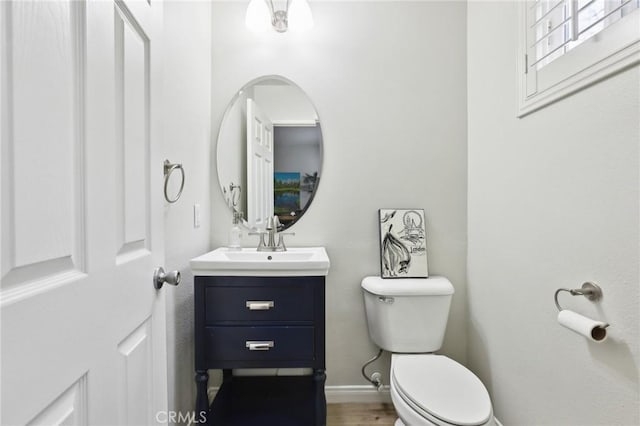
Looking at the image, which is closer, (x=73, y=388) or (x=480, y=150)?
(x=73, y=388)

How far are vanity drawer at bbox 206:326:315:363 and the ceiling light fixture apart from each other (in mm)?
1562

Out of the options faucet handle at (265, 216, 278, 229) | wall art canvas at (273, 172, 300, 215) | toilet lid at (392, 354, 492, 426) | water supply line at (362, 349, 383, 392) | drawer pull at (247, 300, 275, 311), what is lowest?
water supply line at (362, 349, 383, 392)

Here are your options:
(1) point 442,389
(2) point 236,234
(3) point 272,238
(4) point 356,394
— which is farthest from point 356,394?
(2) point 236,234

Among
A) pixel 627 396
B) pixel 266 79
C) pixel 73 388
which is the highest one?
pixel 266 79

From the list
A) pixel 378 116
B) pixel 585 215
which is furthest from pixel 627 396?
pixel 378 116

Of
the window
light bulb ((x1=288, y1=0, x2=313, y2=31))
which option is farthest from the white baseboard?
light bulb ((x1=288, y1=0, x2=313, y2=31))

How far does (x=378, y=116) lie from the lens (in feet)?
6.14

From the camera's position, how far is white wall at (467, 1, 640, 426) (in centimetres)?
91

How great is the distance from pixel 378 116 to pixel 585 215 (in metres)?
1.13

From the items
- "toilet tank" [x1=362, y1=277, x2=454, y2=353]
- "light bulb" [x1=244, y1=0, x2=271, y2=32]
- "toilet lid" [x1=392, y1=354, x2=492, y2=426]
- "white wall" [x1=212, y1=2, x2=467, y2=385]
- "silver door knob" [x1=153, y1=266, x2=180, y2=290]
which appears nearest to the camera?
"silver door knob" [x1=153, y1=266, x2=180, y2=290]

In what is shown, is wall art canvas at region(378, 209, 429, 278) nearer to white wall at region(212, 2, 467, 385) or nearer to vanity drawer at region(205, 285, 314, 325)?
white wall at region(212, 2, 467, 385)

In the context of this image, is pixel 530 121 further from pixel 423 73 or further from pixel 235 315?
pixel 235 315

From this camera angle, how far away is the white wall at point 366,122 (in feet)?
6.11

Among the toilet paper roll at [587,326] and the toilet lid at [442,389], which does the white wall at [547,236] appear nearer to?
the toilet paper roll at [587,326]
